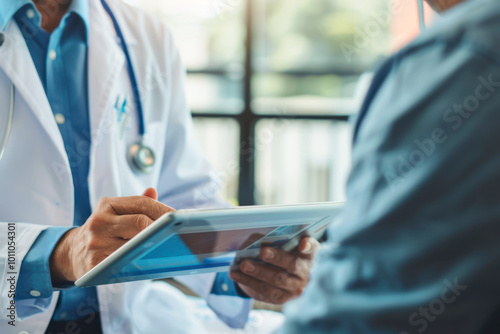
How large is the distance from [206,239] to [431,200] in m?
0.33

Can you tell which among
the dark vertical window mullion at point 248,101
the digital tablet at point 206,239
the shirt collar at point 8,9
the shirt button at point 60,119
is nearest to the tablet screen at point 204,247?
the digital tablet at point 206,239

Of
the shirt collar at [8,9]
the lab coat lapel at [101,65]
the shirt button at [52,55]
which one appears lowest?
the lab coat lapel at [101,65]

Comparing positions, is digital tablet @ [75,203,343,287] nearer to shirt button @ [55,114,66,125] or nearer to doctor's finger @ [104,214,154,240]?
doctor's finger @ [104,214,154,240]

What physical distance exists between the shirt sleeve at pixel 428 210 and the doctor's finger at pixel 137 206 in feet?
1.16

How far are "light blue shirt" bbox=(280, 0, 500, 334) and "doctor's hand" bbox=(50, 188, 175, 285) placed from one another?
354 millimetres

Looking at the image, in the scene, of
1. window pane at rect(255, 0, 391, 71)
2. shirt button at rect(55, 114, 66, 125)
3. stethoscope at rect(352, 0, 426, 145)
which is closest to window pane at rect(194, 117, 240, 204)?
window pane at rect(255, 0, 391, 71)

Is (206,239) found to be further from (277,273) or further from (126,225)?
(277,273)

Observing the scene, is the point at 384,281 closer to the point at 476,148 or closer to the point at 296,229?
the point at 476,148

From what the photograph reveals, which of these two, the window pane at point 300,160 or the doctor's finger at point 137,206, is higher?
the doctor's finger at point 137,206

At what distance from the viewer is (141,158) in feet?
3.08

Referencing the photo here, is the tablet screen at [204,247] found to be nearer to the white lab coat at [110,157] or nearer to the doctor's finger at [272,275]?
the doctor's finger at [272,275]

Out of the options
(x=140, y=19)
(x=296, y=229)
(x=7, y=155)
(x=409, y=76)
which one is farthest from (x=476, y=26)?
(x=140, y=19)

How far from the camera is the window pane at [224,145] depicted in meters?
2.66

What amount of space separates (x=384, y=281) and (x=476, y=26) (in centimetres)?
18
